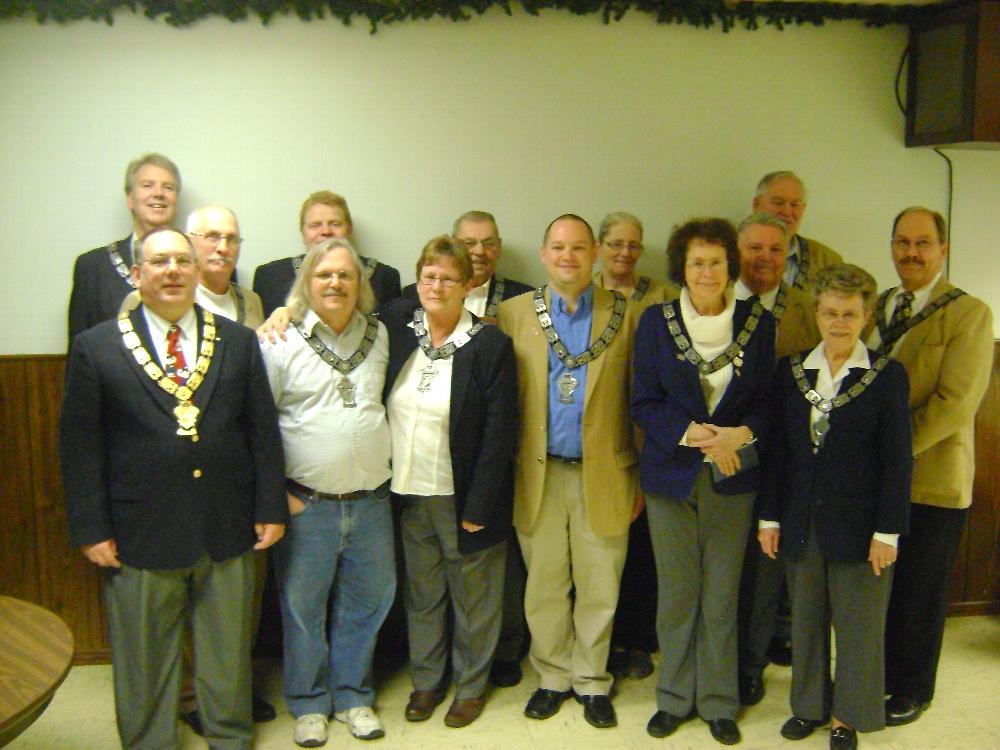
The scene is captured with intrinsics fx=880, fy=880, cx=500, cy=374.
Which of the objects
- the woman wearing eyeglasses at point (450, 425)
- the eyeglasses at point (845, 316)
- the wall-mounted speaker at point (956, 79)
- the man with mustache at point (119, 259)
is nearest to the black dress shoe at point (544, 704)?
the woman wearing eyeglasses at point (450, 425)

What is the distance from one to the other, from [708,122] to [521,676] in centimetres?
239

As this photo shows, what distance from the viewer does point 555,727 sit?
9.78 feet

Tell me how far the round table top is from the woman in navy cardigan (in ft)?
5.58

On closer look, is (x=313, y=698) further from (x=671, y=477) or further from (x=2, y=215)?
(x=2, y=215)

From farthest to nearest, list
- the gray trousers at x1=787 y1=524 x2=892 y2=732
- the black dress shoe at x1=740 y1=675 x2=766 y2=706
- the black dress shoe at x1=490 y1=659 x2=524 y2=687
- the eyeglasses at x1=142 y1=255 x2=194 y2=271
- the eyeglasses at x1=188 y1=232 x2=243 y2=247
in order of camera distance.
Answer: the black dress shoe at x1=490 y1=659 x2=524 y2=687 < the black dress shoe at x1=740 y1=675 x2=766 y2=706 < the eyeglasses at x1=188 y1=232 x2=243 y2=247 < the gray trousers at x1=787 y1=524 x2=892 y2=732 < the eyeglasses at x1=142 y1=255 x2=194 y2=271

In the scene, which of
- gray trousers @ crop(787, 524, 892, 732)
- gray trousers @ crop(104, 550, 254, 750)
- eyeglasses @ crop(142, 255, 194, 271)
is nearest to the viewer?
eyeglasses @ crop(142, 255, 194, 271)

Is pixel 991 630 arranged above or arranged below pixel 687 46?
below

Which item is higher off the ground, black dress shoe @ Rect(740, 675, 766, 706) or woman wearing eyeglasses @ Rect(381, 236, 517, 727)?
woman wearing eyeglasses @ Rect(381, 236, 517, 727)

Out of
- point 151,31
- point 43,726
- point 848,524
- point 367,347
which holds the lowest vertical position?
point 43,726

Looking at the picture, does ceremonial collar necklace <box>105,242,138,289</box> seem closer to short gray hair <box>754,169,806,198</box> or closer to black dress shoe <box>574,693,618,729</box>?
black dress shoe <box>574,693,618,729</box>

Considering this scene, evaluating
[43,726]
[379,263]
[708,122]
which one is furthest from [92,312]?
[708,122]

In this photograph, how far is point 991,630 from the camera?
377 cm

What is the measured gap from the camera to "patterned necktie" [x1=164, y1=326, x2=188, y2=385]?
2.46 metres

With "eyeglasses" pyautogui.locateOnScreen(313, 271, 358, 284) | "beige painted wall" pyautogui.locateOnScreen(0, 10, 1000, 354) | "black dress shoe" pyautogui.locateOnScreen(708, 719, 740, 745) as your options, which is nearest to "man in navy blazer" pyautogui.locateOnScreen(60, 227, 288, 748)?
"eyeglasses" pyautogui.locateOnScreen(313, 271, 358, 284)
